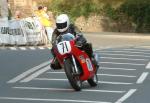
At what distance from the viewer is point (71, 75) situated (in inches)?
565

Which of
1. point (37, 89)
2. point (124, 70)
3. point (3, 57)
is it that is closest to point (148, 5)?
point (3, 57)

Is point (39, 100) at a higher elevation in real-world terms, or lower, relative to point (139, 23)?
higher

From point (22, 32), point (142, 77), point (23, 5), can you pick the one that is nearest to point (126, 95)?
point (142, 77)

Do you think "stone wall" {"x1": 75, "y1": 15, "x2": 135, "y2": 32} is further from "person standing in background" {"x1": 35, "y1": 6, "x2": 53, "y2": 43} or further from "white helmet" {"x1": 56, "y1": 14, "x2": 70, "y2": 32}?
"white helmet" {"x1": 56, "y1": 14, "x2": 70, "y2": 32}

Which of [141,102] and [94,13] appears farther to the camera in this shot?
[94,13]

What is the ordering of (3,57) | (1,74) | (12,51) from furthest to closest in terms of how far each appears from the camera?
(12,51)
(3,57)
(1,74)

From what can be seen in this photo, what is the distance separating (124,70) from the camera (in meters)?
19.0

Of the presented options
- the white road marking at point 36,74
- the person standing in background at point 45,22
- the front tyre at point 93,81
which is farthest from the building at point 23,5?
the front tyre at point 93,81

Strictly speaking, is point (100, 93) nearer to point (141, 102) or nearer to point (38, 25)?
point (141, 102)

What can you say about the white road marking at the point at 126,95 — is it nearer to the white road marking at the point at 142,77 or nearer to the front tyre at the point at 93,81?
the front tyre at the point at 93,81

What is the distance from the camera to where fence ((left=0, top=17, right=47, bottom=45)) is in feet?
99.2

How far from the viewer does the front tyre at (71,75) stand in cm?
1435

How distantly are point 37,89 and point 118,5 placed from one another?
3220 centimetres

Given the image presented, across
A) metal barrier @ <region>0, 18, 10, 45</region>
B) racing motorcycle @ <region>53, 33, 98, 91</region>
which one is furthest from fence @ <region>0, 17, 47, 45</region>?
racing motorcycle @ <region>53, 33, 98, 91</region>
